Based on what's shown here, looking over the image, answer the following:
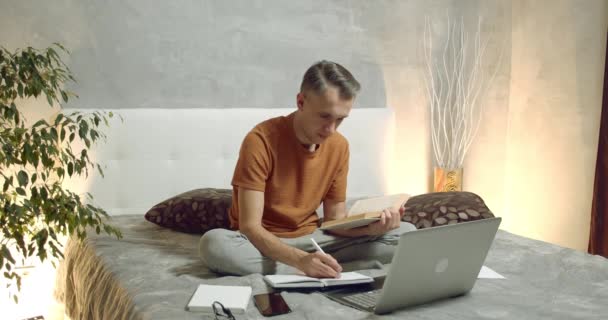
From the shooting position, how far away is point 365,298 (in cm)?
176

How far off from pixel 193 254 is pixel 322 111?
0.72 m

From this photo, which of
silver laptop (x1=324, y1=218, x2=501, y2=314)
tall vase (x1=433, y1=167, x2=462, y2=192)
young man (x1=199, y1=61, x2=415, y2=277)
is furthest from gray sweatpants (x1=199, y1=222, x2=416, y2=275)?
tall vase (x1=433, y1=167, x2=462, y2=192)

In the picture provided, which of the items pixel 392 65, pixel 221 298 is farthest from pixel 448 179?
pixel 221 298

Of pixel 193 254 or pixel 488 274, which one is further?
pixel 193 254

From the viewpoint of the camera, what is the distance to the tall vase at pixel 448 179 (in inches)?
137

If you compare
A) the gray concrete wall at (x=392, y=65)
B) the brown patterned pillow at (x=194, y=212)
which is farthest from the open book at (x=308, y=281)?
the gray concrete wall at (x=392, y=65)

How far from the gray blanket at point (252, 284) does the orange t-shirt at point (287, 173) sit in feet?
0.99

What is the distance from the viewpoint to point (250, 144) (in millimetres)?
2098

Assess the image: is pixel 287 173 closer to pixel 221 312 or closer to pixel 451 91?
pixel 221 312

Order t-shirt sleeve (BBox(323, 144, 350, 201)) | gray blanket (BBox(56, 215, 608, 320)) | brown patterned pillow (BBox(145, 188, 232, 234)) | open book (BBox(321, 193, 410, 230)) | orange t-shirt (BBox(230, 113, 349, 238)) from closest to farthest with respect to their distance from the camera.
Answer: gray blanket (BBox(56, 215, 608, 320)) → open book (BBox(321, 193, 410, 230)) → orange t-shirt (BBox(230, 113, 349, 238)) → t-shirt sleeve (BBox(323, 144, 350, 201)) → brown patterned pillow (BBox(145, 188, 232, 234))

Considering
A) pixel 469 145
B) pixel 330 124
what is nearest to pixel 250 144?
pixel 330 124

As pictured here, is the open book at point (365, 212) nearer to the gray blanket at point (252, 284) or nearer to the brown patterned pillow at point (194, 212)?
the gray blanket at point (252, 284)

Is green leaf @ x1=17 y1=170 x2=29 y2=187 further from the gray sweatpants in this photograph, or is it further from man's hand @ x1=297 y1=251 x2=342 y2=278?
man's hand @ x1=297 y1=251 x2=342 y2=278

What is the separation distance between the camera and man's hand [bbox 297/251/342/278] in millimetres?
1821
